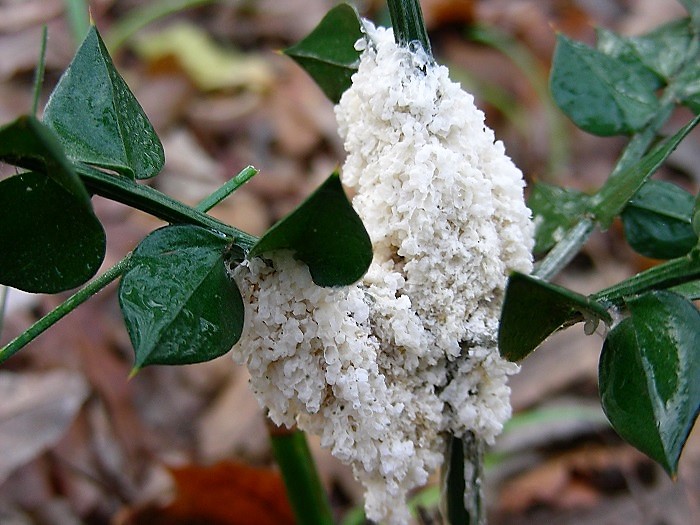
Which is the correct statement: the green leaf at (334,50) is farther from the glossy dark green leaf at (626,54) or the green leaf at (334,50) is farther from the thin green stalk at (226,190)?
the glossy dark green leaf at (626,54)

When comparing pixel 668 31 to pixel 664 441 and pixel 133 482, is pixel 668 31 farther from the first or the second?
pixel 133 482

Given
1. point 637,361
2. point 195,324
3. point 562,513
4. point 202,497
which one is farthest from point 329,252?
point 562,513

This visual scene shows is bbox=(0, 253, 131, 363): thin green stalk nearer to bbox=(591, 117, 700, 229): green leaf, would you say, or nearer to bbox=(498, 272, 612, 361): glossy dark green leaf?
bbox=(498, 272, 612, 361): glossy dark green leaf

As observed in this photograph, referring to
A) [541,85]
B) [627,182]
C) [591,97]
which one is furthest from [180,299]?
[541,85]

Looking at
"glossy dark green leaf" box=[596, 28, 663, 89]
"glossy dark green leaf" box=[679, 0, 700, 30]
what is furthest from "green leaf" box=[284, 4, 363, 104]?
"glossy dark green leaf" box=[679, 0, 700, 30]

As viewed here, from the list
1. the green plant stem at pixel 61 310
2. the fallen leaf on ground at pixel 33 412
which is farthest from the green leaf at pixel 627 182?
the fallen leaf on ground at pixel 33 412

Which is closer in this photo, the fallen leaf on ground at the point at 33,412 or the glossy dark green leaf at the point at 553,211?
the glossy dark green leaf at the point at 553,211
